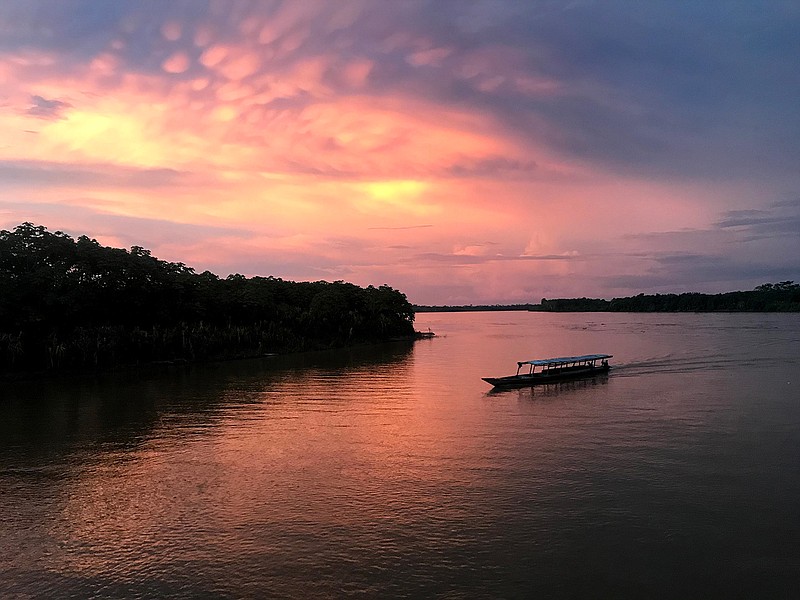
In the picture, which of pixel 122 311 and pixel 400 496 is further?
pixel 122 311

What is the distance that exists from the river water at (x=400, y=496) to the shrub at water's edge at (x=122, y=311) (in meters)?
9.10

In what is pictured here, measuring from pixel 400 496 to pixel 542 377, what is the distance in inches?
1075

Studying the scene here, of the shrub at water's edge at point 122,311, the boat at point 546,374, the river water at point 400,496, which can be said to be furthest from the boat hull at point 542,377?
the shrub at water's edge at point 122,311

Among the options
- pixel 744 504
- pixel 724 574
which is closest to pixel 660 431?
pixel 744 504

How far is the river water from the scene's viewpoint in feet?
40.3

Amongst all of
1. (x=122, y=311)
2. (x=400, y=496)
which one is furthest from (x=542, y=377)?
(x=122, y=311)

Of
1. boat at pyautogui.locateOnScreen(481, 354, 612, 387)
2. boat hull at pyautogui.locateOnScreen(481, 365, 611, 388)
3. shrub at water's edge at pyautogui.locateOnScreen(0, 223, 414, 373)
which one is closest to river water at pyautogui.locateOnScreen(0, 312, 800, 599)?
boat hull at pyautogui.locateOnScreen(481, 365, 611, 388)

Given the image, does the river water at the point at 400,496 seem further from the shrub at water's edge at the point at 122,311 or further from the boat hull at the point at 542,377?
the shrub at water's edge at the point at 122,311

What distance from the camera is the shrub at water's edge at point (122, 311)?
4306cm

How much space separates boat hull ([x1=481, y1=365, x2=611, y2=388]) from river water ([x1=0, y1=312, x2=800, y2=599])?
13.2 feet

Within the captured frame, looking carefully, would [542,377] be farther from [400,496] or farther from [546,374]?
[400,496]

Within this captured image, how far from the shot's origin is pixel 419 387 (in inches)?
1575

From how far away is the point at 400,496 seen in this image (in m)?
17.1

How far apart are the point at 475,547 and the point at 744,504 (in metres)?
8.47
